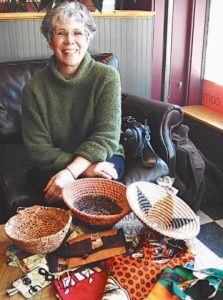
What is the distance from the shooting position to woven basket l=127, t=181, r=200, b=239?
1.18 meters

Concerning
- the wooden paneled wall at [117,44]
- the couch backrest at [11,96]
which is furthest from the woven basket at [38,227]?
the wooden paneled wall at [117,44]

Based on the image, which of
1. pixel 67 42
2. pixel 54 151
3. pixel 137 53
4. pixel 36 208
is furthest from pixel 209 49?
pixel 36 208

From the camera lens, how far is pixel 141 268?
42.5 inches

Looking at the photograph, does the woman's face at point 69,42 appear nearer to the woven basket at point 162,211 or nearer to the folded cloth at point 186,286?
the woven basket at point 162,211

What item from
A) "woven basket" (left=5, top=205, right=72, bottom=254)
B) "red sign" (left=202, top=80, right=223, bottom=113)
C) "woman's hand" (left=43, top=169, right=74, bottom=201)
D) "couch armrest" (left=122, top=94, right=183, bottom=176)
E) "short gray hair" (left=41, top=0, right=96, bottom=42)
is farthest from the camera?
"red sign" (left=202, top=80, right=223, bottom=113)

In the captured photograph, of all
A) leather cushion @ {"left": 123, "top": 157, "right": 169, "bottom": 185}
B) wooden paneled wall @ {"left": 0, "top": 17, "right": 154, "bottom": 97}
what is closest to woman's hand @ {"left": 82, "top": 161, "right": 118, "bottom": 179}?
leather cushion @ {"left": 123, "top": 157, "right": 169, "bottom": 185}

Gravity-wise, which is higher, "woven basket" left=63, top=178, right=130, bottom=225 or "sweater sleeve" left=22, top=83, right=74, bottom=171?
"sweater sleeve" left=22, top=83, right=74, bottom=171

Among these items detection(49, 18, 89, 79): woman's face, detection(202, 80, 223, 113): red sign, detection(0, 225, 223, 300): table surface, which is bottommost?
detection(0, 225, 223, 300): table surface

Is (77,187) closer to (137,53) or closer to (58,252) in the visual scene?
(58,252)

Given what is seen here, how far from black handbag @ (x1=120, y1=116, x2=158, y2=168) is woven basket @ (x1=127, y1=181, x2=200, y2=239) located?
1.34ft

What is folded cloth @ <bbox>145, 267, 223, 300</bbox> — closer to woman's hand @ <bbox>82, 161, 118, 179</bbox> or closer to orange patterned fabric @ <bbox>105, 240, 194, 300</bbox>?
orange patterned fabric @ <bbox>105, 240, 194, 300</bbox>

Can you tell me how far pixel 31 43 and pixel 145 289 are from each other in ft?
5.55

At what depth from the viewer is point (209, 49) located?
2.63m

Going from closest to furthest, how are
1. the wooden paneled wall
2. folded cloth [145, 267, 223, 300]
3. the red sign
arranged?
folded cloth [145, 267, 223, 300], the wooden paneled wall, the red sign
